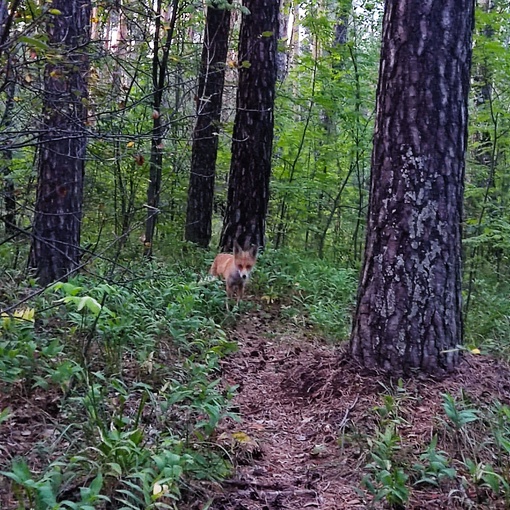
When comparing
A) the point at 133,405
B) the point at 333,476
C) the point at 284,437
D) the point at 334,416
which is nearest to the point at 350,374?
the point at 334,416

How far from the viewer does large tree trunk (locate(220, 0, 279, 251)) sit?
333 inches

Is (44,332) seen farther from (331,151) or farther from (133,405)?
(331,151)

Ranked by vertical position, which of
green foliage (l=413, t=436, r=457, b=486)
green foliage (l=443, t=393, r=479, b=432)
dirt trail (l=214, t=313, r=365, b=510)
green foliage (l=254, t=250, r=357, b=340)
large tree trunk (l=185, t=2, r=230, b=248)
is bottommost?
dirt trail (l=214, t=313, r=365, b=510)

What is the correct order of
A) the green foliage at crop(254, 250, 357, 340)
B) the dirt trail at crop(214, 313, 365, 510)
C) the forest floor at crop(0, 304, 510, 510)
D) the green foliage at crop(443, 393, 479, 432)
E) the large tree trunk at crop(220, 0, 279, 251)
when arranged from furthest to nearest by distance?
1. the large tree trunk at crop(220, 0, 279, 251)
2. the green foliage at crop(254, 250, 357, 340)
3. the green foliage at crop(443, 393, 479, 432)
4. the dirt trail at crop(214, 313, 365, 510)
5. the forest floor at crop(0, 304, 510, 510)

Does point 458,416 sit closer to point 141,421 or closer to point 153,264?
point 141,421

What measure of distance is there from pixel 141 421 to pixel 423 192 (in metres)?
2.60

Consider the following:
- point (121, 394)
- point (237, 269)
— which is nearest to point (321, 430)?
point (121, 394)

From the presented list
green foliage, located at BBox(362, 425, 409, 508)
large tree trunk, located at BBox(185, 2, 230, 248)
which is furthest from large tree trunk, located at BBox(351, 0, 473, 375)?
large tree trunk, located at BBox(185, 2, 230, 248)

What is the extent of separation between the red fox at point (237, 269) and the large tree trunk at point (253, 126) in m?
1.15

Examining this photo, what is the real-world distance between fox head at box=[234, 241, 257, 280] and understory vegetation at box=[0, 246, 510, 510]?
1.68 m

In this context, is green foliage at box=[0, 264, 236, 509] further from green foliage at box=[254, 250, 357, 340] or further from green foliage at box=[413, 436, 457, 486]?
green foliage at box=[254, 250, 357, 340]

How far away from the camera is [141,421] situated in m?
3.43

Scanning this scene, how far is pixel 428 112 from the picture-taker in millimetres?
4125

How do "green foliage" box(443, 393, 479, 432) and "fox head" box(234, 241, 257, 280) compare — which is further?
"fox head" box(234, 241, 257, 280)
